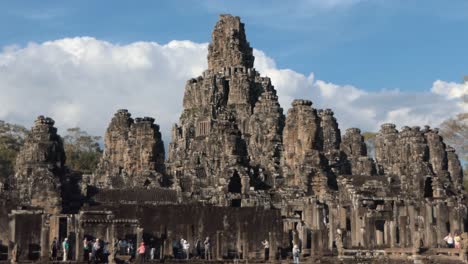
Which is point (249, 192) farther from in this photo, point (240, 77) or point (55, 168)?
point (240, 77)

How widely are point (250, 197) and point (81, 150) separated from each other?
233 ft

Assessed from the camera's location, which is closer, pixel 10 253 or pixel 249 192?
pixel 10 253

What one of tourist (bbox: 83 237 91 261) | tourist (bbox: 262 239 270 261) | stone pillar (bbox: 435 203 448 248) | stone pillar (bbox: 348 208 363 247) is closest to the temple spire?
stone pillar (bbox: 435 203 448 248)

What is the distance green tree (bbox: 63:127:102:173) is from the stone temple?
3092 cm

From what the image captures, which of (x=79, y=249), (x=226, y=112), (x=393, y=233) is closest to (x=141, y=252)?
(x=79, y=249)

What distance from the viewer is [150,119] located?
226ft

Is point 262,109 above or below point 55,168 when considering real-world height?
above

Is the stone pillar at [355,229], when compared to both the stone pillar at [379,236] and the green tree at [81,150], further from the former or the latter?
the green tree at [81,150]

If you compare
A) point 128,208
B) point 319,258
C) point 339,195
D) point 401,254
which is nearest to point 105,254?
point 128,208

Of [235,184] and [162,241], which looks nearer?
[162,241]

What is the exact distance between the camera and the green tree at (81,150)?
11231 cm

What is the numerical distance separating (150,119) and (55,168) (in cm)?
1975

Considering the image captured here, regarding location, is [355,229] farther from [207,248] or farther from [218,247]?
[218,247]

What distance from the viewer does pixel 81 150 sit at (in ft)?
402
